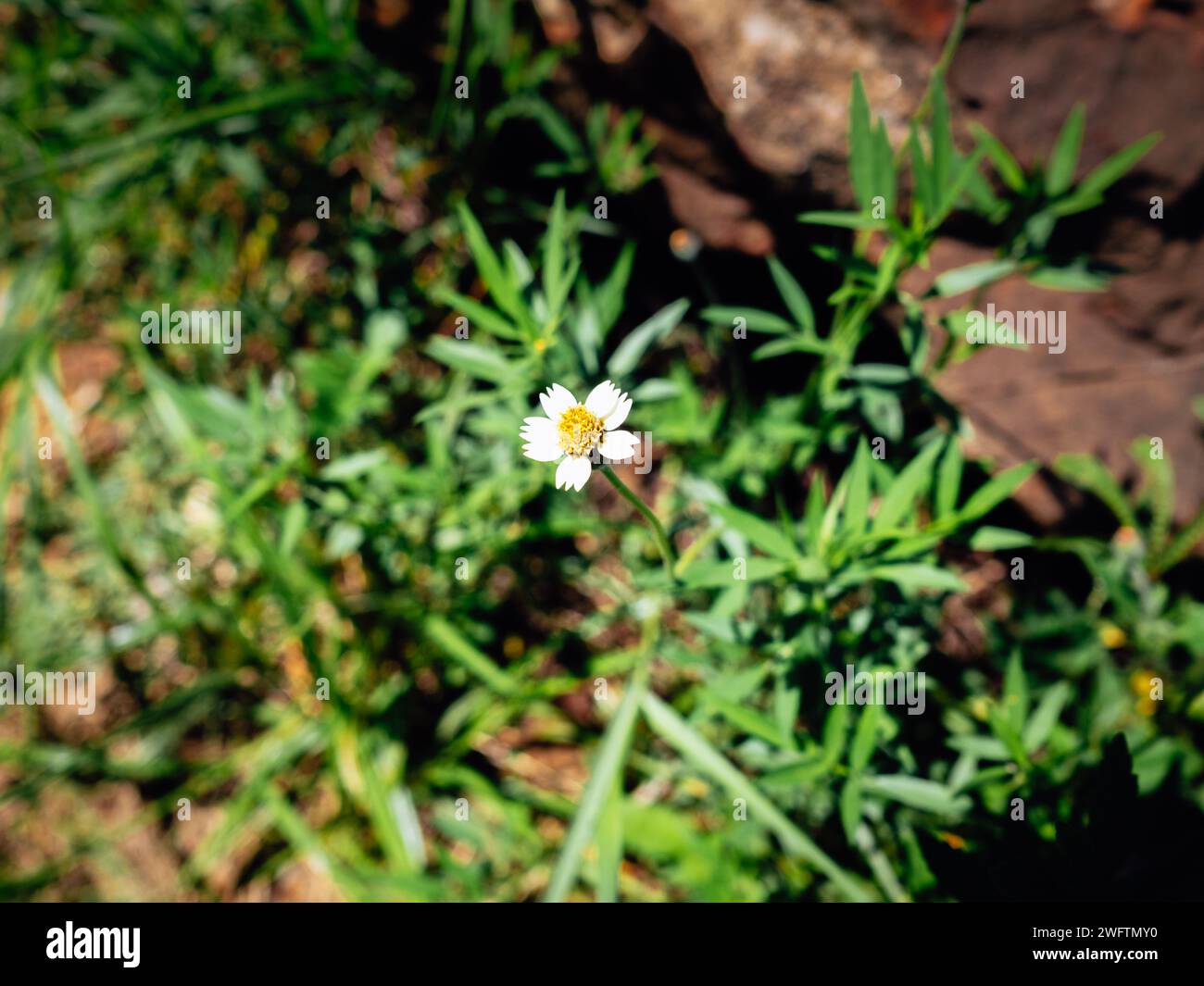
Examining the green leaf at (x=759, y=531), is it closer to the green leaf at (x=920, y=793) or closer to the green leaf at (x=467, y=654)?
the green leaf at (x=920, y=793)

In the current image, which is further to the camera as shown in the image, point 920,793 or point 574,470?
point 920,793

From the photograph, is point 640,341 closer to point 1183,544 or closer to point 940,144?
point 940,144

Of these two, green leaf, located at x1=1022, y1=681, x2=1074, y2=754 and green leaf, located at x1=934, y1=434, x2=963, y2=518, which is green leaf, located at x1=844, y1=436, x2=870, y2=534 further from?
green leaf, located at x1=1022, y1=681, x2=1074, y2=754

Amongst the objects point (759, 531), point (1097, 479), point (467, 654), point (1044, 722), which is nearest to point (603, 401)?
point (759, 531)

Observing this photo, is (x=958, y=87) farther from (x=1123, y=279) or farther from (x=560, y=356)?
(x=560, y=356)
